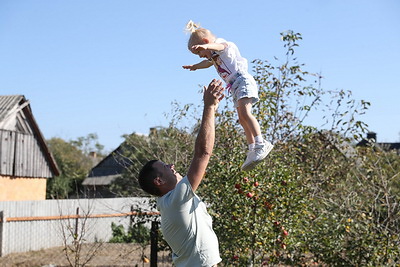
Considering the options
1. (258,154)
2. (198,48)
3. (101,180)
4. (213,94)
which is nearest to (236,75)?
(198,48)

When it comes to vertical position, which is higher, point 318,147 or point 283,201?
point 318,147

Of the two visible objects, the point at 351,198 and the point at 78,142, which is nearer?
the point at 351,198

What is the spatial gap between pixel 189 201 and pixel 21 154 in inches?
700

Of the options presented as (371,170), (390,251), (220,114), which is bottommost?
(390,251)

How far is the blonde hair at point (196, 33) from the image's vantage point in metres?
3.46

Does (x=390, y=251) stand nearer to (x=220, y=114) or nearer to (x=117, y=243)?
(x=220, y=114)

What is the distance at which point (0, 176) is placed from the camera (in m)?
18.6

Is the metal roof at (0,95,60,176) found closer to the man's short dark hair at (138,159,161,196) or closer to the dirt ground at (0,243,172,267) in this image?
the dirt ground at (0,243,172,267)

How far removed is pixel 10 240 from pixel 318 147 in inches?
307

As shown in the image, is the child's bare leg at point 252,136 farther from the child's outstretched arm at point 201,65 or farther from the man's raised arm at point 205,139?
the man's raised arm at point 205,139

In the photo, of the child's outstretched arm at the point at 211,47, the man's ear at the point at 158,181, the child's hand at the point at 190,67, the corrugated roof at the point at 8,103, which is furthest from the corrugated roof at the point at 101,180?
the man's ear at the point at 158,181

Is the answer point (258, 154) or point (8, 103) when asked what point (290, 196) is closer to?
point (258, 154)

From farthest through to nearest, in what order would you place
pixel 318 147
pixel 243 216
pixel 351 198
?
1. pixel 318 147
2. pixel 351 198
3. pixel 243 216

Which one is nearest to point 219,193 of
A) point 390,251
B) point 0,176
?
point 390,251
